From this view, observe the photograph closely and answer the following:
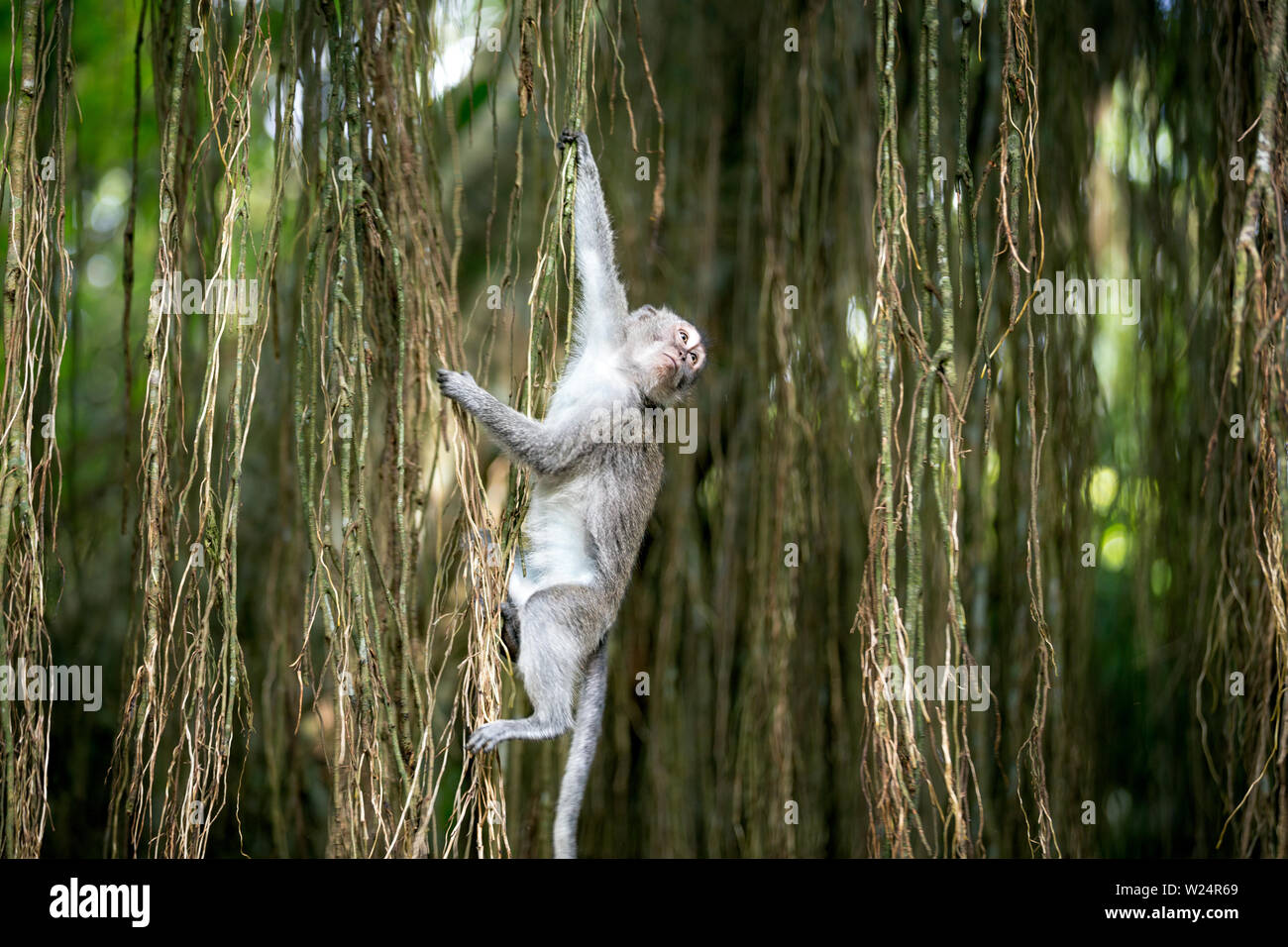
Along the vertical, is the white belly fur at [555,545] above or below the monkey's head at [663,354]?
below

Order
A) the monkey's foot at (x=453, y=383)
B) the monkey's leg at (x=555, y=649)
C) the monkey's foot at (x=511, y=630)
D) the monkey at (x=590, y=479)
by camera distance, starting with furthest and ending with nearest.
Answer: the monkey's foot at (x=511, y=630) → the monkey at (x=590, y=479) → the monkey's leg at (x=555, y=649) → the monkey's foot at (x=453, y=383)

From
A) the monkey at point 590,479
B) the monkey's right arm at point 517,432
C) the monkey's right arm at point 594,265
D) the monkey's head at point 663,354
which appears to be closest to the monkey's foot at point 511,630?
the monkey at point 590,479

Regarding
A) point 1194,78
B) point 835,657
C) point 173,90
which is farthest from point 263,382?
point 1194,78

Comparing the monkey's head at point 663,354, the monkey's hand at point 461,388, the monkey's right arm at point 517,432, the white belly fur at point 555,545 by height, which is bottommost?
the white belly fur at point 555,545

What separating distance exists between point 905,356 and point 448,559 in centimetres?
200

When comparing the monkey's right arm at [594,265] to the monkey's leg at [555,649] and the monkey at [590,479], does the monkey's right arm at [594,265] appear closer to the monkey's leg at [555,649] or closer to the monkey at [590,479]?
the monkey at [590,479]

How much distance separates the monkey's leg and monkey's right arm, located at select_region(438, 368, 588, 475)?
1.46 feet

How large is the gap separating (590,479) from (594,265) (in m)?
0.80

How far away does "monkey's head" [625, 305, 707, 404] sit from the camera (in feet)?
12.9

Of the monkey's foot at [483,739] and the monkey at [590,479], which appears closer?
the monkey's foot at [483,739]

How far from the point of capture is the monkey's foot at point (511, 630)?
380 cm

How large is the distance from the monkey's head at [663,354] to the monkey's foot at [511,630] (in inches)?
36.8

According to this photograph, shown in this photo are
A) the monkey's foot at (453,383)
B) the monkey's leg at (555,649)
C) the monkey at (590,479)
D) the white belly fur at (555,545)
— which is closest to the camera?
the monkey's foot at (453,383)

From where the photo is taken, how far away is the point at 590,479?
3941 mm
